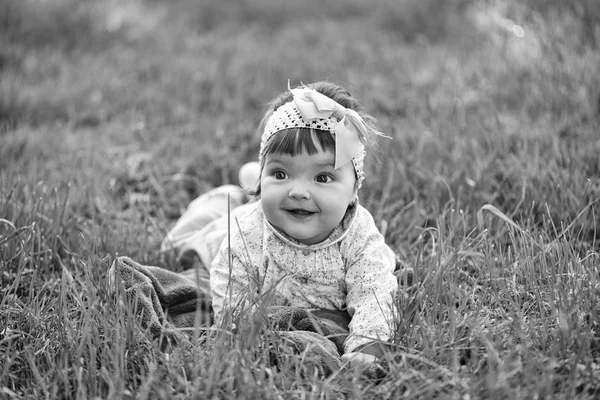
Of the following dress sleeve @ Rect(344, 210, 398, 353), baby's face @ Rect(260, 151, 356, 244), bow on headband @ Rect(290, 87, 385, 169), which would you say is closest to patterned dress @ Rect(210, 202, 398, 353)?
dress sleeve @ Rect(344, 210, 398, 353)

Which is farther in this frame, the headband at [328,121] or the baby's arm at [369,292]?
the headband at [328,121]

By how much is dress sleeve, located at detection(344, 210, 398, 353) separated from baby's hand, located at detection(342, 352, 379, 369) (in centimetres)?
6

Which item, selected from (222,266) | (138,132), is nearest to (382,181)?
(222,266)

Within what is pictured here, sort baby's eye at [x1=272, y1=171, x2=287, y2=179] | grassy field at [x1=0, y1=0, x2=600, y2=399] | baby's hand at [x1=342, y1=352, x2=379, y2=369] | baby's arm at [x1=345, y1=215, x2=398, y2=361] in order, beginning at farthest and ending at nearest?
1. baby's eye at [x1=272, y1=171, x2=287, y2=179]
2. baby's arm at [x1=345, y1=215, x2=398, y2=361]
3. baby's hand at [x1=342, y1=352, x2=379, y2=369]
4. grassy field at [x1=0, y1=0, x2=600, y2=399]

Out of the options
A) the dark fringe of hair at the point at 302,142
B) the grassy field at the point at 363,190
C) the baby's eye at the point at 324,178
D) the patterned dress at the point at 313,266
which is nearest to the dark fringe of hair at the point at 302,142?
the dark fringe of hair at the point at 302,142

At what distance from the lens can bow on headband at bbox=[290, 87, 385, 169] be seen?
2447 millimetres

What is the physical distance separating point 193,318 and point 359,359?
757 millimetres

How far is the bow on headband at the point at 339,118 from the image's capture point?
245cm

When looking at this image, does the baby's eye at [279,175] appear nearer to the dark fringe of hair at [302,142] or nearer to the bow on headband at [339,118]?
the dark fringe of hair at [302,142]

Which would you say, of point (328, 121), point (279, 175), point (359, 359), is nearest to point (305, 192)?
point (279, 175)

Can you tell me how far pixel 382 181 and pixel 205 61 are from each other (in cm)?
300

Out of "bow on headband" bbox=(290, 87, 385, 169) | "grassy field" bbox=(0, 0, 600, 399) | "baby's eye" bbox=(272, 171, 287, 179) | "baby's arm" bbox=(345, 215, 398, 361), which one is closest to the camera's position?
"grassy field" bbox=(0, 0, 600, 399)

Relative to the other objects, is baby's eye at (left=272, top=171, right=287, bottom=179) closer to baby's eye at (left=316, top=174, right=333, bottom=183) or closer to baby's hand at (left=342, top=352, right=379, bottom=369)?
baby's eye at (left=316, top=174, right=333, bottom=183)

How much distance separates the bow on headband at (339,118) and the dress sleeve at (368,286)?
358 millimetres
